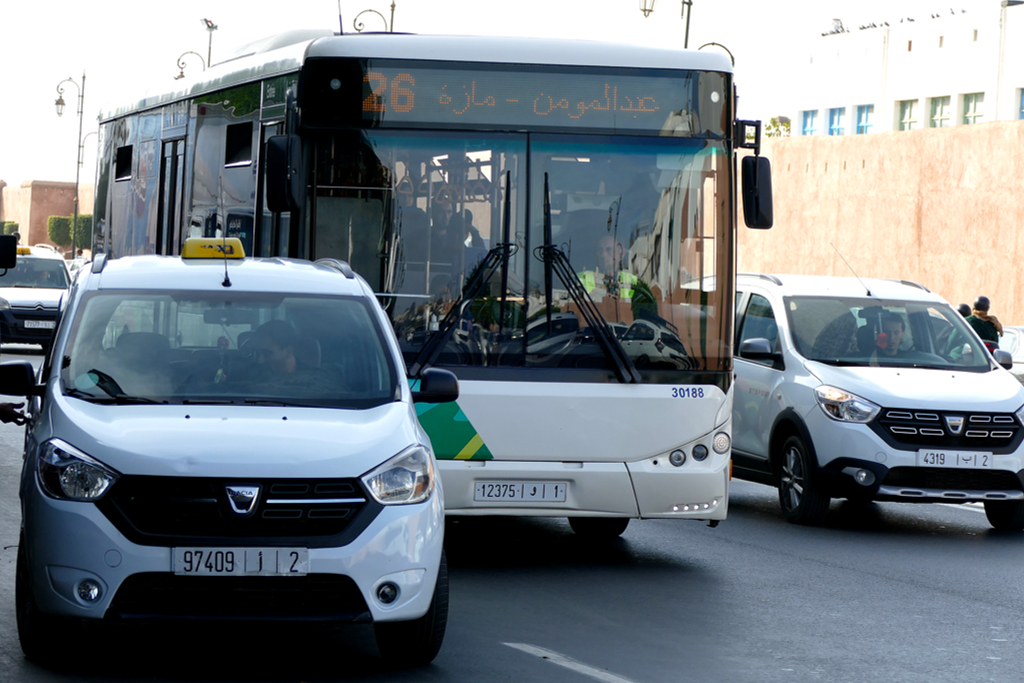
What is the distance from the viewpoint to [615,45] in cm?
927

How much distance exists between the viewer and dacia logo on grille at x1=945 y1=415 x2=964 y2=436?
11336mm

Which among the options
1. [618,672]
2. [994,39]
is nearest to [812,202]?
[994,39]

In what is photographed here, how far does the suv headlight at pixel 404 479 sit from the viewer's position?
5.88 metres

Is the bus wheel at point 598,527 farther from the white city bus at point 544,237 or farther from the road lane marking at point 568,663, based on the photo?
the road lane marking at point 568,663

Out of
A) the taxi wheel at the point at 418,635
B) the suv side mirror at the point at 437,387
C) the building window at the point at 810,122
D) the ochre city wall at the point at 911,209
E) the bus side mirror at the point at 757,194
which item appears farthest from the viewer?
the building window at the point at 810,122

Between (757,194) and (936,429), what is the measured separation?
3104mm

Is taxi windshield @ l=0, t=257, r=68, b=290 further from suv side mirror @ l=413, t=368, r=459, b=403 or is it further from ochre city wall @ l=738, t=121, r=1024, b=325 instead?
suv side mirror @ l=413, t=368, r=459, b=403

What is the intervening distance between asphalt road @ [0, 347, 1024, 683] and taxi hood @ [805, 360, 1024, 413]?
98 centimetres

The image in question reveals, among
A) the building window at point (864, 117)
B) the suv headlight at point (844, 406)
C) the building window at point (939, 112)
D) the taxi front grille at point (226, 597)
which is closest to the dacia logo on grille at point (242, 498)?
the taxi front grille at point (226, 597)

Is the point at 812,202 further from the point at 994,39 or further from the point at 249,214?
the point at 249,214

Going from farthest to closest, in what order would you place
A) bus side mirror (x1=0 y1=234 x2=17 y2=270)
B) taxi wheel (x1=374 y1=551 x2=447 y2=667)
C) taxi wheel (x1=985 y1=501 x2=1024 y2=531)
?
bus side mirror (x1=0 y1=234 x2=17 y2=270) → taxi wheel (x1=985 y1=501 x2=1024 y2=531) → taxi wheel (x1=374 y1=551 x2=447 y2=667)

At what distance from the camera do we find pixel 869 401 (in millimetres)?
11430

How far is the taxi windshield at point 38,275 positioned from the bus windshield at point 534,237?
2101 cm

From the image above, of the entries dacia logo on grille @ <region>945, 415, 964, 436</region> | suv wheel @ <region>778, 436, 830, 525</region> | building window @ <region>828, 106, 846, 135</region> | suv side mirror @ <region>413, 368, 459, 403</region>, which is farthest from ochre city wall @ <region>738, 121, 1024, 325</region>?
building window @ <region>828, 106, 846, 135</region>
